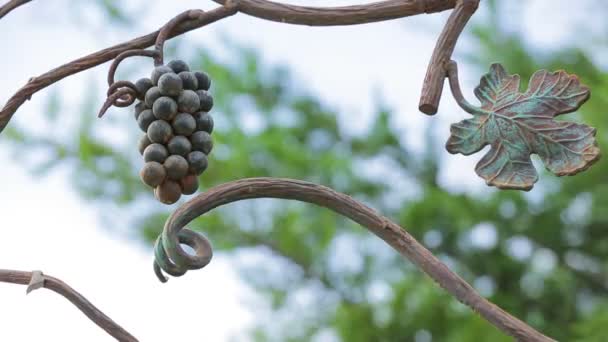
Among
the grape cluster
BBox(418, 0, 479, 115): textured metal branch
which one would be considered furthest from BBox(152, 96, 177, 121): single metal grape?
BBox(418, 0, 479, 115): textured metal branch

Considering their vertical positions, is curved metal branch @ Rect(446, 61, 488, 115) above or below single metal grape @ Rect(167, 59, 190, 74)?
below

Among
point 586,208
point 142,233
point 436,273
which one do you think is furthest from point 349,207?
point 142,233

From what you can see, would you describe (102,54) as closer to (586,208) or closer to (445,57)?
(445,57)

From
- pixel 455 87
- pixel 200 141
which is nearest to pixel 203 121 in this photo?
pixel 200 141

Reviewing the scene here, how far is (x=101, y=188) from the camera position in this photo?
261cm

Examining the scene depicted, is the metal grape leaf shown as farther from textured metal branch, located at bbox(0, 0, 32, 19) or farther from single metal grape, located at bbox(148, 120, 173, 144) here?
textured metal branch, located at bbox(0, 0, 32, 19)

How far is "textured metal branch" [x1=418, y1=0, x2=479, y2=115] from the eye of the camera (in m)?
0.42

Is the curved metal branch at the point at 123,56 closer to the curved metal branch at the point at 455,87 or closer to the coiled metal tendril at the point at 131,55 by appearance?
the coiled metal tendril at the point at 131,55

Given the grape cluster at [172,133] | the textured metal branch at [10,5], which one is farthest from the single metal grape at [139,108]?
the textured metal branch at [10,5]

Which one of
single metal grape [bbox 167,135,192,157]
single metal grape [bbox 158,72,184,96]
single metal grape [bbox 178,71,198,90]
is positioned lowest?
single metal grape [bbox 167,135,192,157]

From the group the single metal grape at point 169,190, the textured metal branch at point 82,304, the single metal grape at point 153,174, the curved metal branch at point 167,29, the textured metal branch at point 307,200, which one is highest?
the curved metal branch at point 167,29

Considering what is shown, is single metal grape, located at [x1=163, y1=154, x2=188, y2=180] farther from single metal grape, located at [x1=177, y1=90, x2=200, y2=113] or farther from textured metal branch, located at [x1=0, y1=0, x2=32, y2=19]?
textured metal branch, located at [x1=0, y1=0, x2=32, y2=19]

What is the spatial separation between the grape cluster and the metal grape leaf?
0.11 metres

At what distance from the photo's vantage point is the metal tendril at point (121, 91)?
428mm
